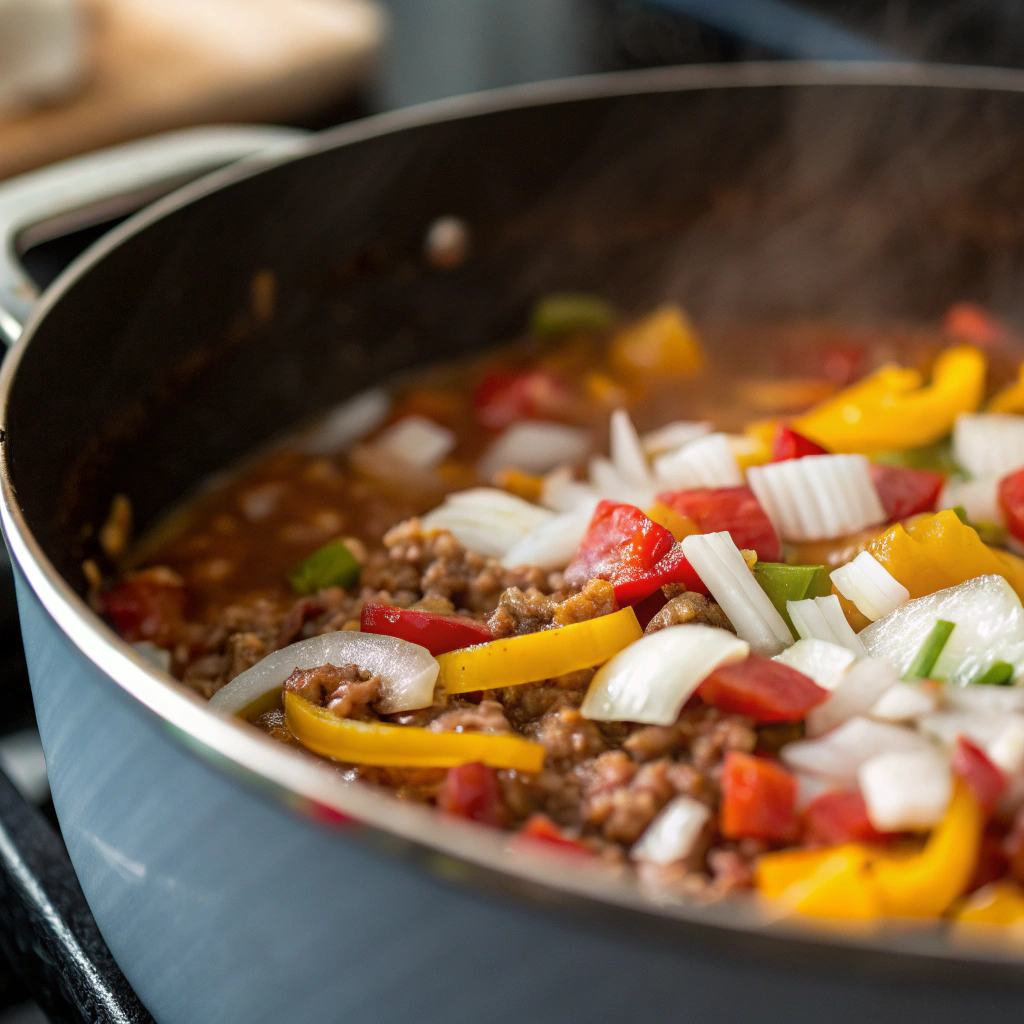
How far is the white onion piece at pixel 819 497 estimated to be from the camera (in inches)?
64.1

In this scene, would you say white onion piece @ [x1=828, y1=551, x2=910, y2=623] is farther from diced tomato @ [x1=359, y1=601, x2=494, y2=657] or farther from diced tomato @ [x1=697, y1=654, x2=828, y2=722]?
diced tomato @ [x1=359, y1=601, x2=494, y2=657]

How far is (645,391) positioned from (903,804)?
1.47m

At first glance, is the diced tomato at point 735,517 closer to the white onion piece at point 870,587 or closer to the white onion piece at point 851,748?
the white onion piece at point 870,587

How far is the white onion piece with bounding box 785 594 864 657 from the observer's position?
1.31 m

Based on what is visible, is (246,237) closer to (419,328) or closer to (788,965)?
(419,328)

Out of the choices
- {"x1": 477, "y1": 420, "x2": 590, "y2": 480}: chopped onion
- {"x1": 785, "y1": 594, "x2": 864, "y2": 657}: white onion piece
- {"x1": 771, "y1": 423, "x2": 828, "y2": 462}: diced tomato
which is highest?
{"x1": 771, "y1": 423, "x2": 828, "y2": 462}: diced tomato

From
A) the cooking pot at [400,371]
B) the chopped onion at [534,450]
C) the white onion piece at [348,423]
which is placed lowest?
the chopped onion at [534,450]

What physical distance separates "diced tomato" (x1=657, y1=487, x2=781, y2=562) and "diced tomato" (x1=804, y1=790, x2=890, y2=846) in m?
0.52

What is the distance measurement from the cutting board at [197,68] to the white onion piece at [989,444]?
2.57 meters

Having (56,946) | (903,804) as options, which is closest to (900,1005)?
(903,804)

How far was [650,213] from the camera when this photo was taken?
2514mm

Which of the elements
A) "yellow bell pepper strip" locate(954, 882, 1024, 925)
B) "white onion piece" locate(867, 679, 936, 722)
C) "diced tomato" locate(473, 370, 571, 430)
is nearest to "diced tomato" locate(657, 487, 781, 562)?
"white onion piece" locate(867, 679, 936, 722)

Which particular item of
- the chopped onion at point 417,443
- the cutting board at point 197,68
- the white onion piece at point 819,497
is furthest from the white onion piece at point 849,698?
the cutting board at point 197,68

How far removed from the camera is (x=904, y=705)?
1102 mm
